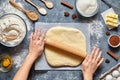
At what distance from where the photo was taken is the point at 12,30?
1.12 m

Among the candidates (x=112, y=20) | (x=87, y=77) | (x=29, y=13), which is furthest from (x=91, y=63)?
(x=29, y=13)

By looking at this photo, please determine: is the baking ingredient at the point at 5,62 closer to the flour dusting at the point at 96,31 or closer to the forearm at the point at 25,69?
the forearm at the point at 25,69

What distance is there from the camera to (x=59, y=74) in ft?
3.73

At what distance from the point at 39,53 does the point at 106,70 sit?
0.87ft

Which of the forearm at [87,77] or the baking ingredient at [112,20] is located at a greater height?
the baking ingredient at [112,20]

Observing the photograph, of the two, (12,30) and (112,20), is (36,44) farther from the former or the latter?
(112,20)

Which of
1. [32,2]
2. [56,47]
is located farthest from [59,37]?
[32,2]

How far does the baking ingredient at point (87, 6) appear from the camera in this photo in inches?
44.3

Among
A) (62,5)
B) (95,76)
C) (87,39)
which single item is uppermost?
(62,5)

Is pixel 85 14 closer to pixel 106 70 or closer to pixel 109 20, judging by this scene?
pixel 109 20

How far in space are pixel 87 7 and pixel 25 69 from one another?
1.08 feet

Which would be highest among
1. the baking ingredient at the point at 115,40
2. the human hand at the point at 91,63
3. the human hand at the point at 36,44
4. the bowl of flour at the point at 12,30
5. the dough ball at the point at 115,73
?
the bowl of flour at the point at 12,30

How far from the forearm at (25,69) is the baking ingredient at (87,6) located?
0.26m

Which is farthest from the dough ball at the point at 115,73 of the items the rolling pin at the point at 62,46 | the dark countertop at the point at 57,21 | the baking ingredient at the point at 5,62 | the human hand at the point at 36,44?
the baking ingredient at the point at 5,62
